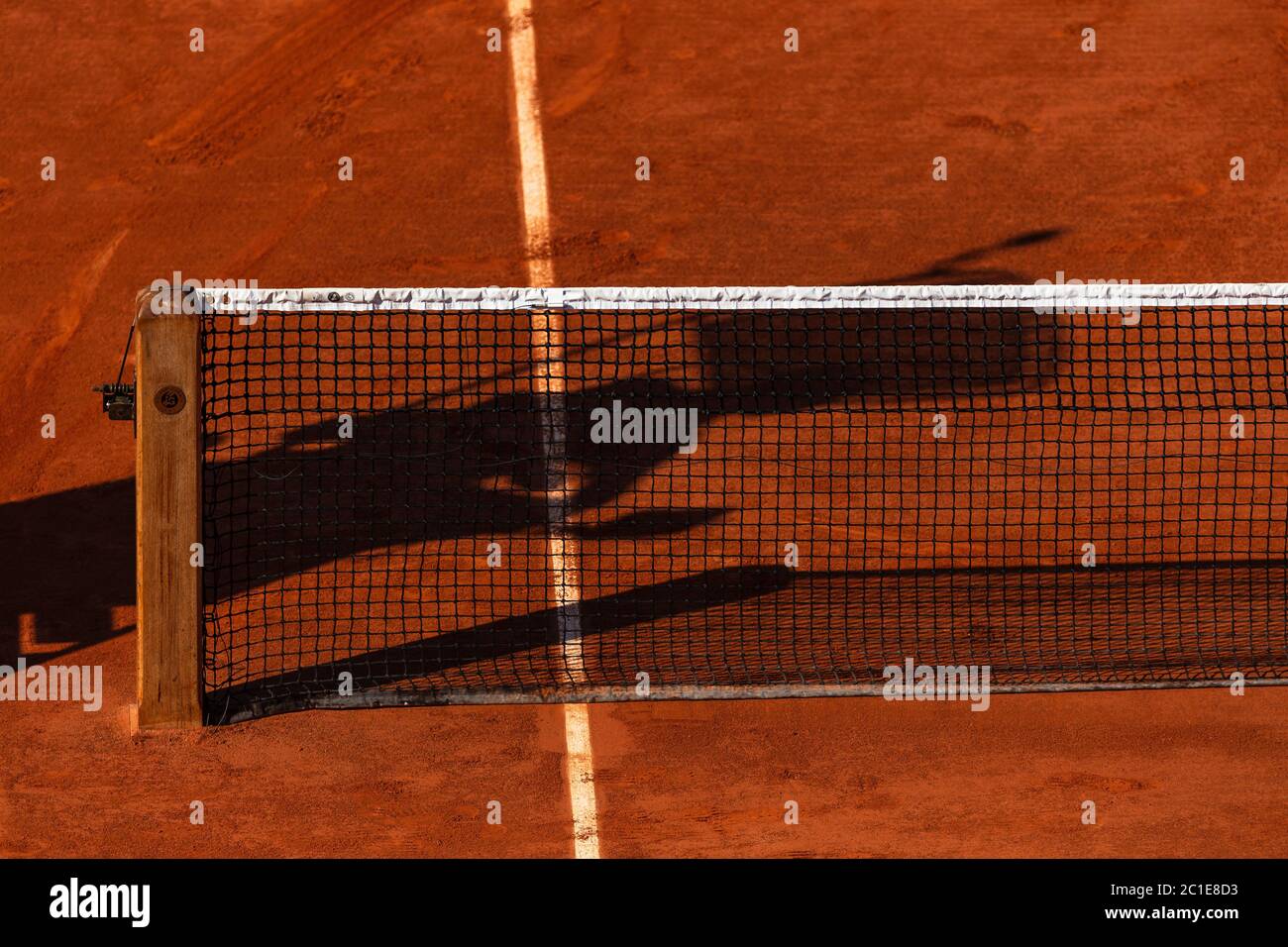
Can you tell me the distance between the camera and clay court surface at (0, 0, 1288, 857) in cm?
845

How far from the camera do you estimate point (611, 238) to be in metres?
11.9

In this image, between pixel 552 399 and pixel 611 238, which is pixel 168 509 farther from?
pixel 611 238

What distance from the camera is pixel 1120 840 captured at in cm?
841

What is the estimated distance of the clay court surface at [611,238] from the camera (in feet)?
27.7

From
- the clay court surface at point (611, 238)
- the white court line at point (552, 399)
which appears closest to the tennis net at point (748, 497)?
the white court line at point (552, 399)

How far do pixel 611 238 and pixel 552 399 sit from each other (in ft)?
6.66

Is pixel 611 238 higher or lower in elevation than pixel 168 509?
higher

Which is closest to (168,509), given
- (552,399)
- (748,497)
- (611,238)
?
(552,399)

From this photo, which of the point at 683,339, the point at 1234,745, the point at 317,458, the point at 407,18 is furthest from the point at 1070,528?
the point at 407,18

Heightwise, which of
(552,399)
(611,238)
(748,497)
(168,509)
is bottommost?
(168,509)

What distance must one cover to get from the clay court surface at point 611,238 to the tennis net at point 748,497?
1.51 feet

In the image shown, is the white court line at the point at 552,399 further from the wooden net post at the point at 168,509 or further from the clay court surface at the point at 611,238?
the wooden net post at the point at 168,509

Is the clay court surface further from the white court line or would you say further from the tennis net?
the tennis net

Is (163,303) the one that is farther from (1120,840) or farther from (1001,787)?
(1120,840)
